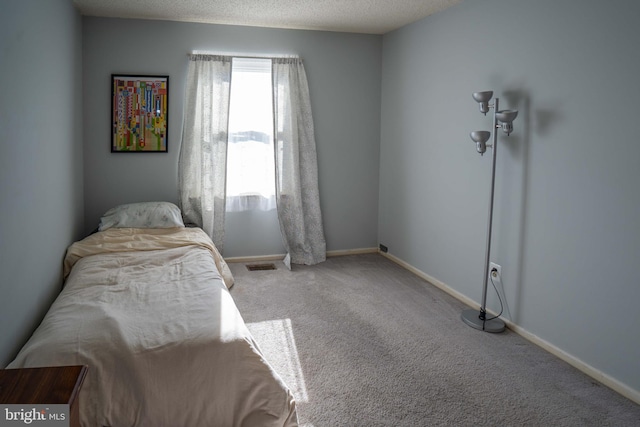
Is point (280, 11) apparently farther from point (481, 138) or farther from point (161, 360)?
point (161, 360)

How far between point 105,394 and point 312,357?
1.25 meters

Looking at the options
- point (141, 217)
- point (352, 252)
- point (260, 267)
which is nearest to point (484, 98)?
point (352, 252)

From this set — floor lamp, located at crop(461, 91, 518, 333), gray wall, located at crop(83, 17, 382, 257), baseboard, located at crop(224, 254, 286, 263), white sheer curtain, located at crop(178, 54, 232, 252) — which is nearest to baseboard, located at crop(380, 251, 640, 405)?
floor lamp, located at crop(461, 91, 518, 333)

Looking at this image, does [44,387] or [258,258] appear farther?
[258,258]

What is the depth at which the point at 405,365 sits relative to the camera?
2771 mm

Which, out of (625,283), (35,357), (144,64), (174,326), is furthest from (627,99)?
(144,64)

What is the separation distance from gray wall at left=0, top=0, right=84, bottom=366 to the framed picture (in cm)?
56

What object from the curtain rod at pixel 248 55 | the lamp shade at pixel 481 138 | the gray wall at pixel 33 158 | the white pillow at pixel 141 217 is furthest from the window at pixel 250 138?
the lamp shade at pixel 481 138

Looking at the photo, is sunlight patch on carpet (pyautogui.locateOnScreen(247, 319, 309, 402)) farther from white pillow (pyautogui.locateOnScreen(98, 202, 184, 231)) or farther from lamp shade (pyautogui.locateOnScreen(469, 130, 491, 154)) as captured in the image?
lamp shade (pyautogui.locateOnScreen(469, 130, 491, 154))

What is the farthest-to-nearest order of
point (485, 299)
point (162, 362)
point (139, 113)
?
point (139, 113) → point (485, 299) → point (162, 362)

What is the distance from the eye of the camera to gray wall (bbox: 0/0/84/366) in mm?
2205

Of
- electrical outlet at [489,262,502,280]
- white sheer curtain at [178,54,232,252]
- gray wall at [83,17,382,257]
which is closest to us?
electrical outlet at [489,262,502,280]

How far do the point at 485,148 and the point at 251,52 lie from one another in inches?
99.5

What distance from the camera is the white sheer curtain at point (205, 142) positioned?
4523mm
